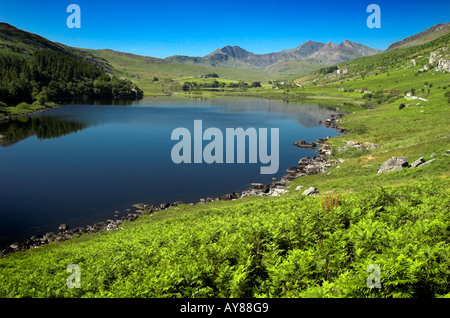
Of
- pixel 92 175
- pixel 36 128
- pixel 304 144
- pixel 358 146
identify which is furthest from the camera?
pixel 36 128

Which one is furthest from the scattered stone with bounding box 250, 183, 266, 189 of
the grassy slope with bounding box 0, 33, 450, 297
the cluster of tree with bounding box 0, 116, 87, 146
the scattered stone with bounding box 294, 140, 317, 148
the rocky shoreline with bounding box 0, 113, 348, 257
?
the cluster of tree with bounding box 0, 116, 87, 146

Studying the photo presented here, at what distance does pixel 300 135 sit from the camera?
95.1 meters

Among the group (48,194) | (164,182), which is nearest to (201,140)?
(164,182)

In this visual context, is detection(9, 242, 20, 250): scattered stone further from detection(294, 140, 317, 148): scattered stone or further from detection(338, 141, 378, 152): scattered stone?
detection(294, 140, 317, 148): scattered stone

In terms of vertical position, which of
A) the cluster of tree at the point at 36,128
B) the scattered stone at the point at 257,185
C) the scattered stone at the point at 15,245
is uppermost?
the cluster of tree at the point at 36,128

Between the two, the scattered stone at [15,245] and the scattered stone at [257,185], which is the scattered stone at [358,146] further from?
the scattered stone at [15,245]

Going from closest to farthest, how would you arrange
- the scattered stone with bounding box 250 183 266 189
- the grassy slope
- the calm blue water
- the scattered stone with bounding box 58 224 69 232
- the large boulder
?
the grassy slope < the scattered stone with bounding box 58 224 69 232 < the large boulder < the calm blue water < the scattered stone with bounding box 250 183 266 189

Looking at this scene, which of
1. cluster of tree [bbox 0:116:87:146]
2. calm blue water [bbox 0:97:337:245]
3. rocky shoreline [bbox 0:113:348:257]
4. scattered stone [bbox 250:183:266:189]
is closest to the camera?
rocky shoreline [bbox 0:113:348:257]

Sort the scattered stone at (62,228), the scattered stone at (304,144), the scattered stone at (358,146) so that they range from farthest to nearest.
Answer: the scattered stone at (304,144) < the scattered stone at (358,146) < the scattered stone at (62,228)

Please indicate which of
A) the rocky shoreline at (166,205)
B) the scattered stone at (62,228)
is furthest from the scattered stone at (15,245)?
the scattered stone at (62,228)

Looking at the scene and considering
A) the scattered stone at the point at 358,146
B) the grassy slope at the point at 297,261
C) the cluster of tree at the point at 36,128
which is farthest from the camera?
the cluster of tree at the point at 36,128

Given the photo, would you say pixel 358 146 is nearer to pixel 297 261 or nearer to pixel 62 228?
pixel 297 261

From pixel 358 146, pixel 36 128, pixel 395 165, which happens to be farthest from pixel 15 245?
pixel 36 128
